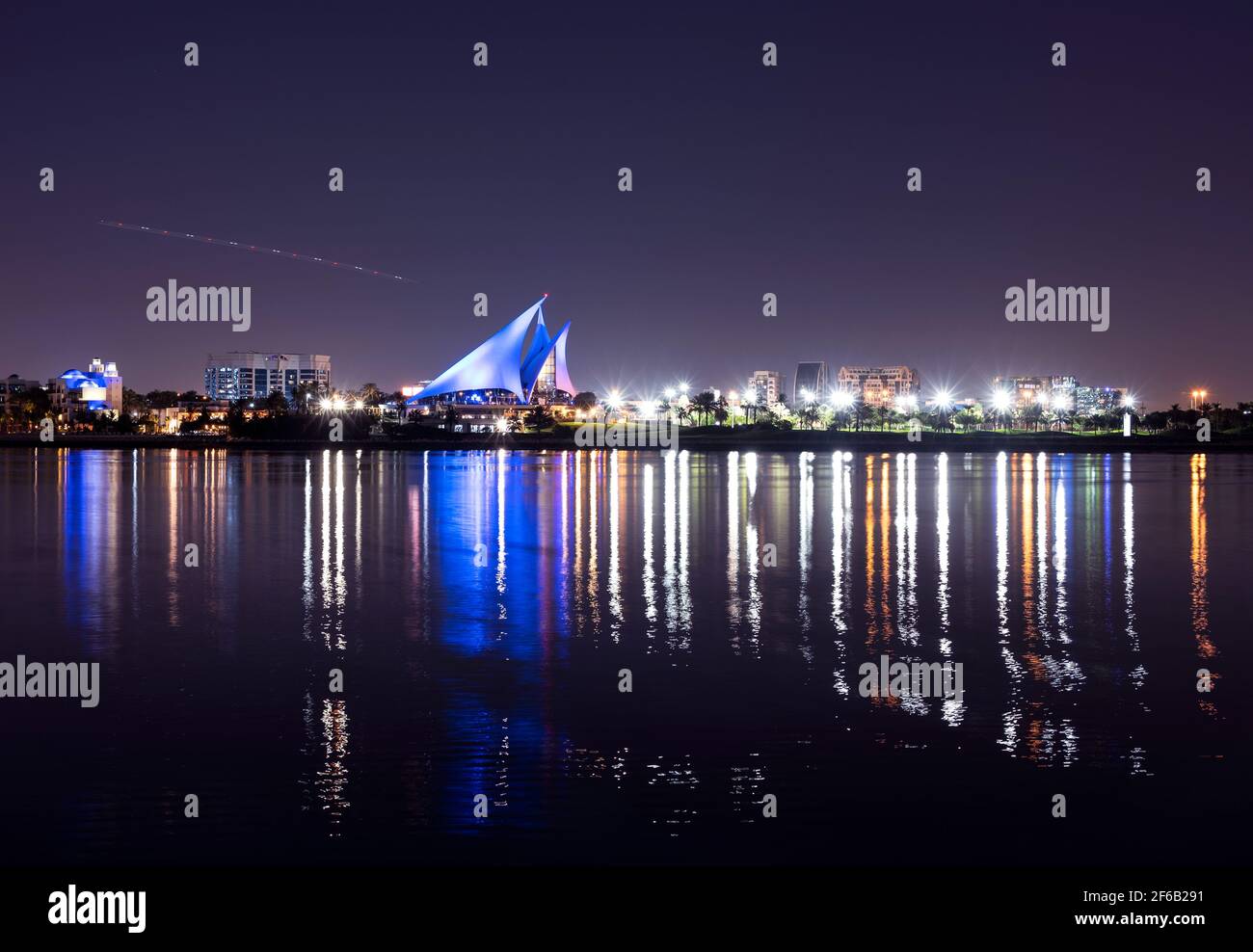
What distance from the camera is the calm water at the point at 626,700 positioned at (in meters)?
5.70

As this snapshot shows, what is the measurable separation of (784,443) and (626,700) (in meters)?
81.9

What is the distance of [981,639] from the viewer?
10656 millimetres

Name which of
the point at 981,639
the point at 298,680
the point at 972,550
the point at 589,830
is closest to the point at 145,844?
the point at 589,830

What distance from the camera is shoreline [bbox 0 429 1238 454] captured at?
83.7 meters

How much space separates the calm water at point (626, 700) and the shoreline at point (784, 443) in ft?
216

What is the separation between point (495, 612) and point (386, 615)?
109 cm

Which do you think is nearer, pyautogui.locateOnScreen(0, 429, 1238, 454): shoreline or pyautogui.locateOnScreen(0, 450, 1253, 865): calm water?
pyautogui.locateOnScreen(0, 450, 1253, 865): calm water

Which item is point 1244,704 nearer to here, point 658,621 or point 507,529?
point 658,621

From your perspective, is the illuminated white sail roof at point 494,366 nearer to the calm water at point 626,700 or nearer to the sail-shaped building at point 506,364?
the sail-shaped building at point 506,364

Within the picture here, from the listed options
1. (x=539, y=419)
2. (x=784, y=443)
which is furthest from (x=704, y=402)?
(x=784, y=443)

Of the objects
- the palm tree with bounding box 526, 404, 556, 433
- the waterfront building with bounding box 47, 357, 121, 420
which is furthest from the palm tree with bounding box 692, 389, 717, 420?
the waterfront building with bounding box 47, 357, 121, 420

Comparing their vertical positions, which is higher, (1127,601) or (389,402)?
(389,402)

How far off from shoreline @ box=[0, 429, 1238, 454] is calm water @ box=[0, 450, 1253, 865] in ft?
216

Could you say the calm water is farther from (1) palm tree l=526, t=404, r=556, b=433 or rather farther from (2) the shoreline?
(1) palm tree l=526, t=404, r=556, b=433
